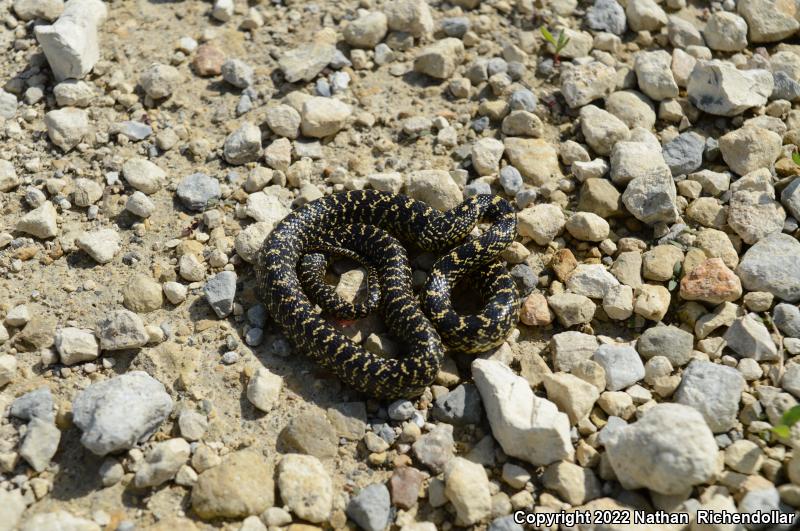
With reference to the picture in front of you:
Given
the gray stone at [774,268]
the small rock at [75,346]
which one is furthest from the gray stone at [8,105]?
the gray stone at [774,268]

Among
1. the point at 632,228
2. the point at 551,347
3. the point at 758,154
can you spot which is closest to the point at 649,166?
the point at 632,228

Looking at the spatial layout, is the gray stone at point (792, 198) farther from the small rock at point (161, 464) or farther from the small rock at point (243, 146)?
the small rock at point (161, 464)

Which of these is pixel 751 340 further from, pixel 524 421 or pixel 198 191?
pixel 198 191

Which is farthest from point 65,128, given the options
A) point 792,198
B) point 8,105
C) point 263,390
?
point 792,198

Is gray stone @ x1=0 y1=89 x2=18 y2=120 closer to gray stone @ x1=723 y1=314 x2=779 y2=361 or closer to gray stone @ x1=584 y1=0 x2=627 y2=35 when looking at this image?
gray stone @ x1=584 y1=0 x2=627 y2=35

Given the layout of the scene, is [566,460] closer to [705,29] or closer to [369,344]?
[369,344]

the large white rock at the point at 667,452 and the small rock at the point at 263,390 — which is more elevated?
the large white rock at the point at 667,452
